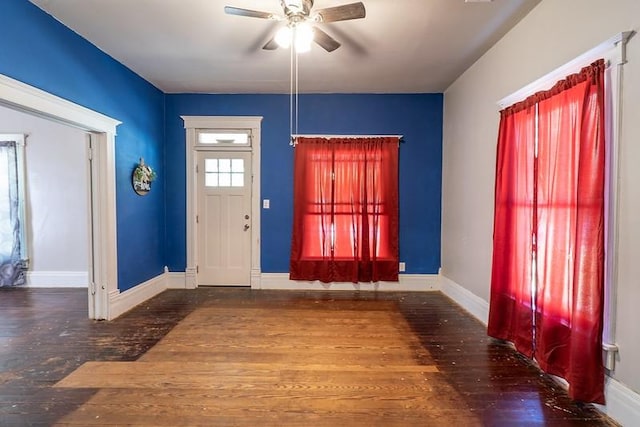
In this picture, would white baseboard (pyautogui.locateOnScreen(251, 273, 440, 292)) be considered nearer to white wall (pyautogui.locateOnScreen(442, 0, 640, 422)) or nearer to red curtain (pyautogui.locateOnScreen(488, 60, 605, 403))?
white wall (pyautogui.locateOnScreen(442, 0, 640, 422))

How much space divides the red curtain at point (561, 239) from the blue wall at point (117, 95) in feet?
12.6

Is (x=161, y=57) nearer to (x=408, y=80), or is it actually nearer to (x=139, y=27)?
(x=139, y=27)

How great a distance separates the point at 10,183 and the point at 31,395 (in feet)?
12.6

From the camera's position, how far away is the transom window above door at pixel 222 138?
4.59m

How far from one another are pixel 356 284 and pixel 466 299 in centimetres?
145

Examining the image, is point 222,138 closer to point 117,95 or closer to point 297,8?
point 117,95

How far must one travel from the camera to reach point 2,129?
4.54 metres

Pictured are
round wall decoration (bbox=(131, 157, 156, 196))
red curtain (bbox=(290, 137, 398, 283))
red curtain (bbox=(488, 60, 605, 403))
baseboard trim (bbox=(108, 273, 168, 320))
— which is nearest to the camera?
red curtain (bbox=(488, 60, 605, 403))

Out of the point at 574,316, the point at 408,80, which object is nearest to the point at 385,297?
the point at 574,316

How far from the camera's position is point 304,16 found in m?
2.28

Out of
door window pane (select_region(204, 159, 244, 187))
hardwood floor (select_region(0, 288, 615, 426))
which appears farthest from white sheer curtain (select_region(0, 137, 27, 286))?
door window pane (select_region(204, 159, 244, 187))

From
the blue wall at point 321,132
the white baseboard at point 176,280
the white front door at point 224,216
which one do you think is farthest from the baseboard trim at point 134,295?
the white front door at point 224,216

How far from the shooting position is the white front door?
4.62 m

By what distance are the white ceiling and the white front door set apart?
3.55 ft
